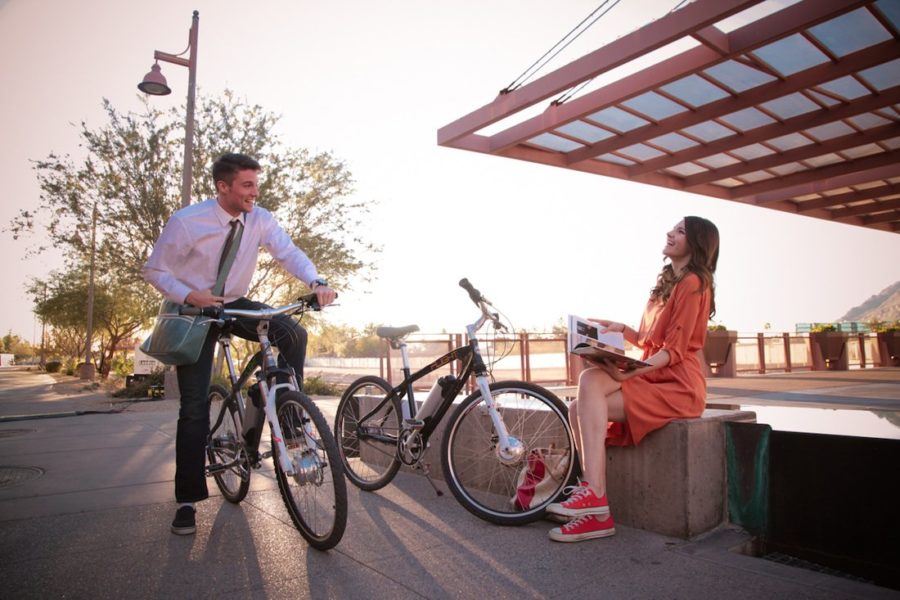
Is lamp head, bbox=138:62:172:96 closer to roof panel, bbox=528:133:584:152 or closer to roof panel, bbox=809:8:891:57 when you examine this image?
roof panel, bbox=528:133:584:152

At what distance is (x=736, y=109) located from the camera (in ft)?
36.3

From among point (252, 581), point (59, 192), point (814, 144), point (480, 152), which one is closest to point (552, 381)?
point (480, 152)

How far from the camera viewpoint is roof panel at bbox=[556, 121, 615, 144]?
12148mm

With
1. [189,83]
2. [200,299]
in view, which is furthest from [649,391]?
[189,83]

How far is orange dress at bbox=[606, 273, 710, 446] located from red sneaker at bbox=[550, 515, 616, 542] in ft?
1.34

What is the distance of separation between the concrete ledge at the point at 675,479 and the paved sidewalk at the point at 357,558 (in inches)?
3.9

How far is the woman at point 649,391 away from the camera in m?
3.08

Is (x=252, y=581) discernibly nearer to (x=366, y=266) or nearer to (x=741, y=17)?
(x=741, y=17)

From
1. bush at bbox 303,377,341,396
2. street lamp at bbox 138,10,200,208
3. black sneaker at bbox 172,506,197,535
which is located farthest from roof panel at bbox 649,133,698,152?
black sneaker at bbox 172,506,197,535

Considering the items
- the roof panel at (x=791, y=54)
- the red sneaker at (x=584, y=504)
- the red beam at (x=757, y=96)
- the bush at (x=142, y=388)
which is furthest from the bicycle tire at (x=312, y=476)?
the bush at (x=142, y=388)

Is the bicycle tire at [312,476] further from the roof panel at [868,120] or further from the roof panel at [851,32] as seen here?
the roof panel at [868,120]

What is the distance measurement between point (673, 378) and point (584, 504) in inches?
30.4

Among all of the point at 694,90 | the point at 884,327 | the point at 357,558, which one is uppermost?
the point at 694,90

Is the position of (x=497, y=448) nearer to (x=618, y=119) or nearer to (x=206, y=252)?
(x=206, y=252)
